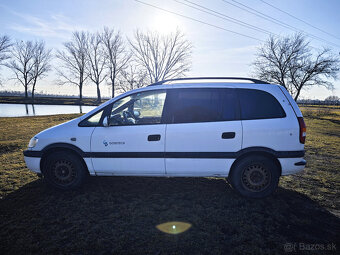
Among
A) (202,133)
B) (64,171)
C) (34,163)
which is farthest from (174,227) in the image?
(34,163)

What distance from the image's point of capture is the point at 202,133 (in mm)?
2947

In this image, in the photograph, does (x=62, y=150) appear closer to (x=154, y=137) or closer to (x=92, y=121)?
(x=92, y=121)

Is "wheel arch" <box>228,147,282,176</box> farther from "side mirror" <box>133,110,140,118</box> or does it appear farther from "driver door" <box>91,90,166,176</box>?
"side mirror" <box>133,110,140,118</box>

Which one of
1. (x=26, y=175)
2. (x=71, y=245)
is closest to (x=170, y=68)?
(x=26, y=175)

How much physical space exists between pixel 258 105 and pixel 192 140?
1235 mm

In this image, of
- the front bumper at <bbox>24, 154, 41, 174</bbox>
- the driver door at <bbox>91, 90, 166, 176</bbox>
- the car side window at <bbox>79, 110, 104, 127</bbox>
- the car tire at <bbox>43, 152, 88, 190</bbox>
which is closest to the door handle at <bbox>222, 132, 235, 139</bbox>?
the driver door at <bbox>91, 90, 166, 176</bbox>

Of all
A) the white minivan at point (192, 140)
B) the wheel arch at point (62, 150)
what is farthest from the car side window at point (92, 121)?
the wheel arch at point (62, 150)

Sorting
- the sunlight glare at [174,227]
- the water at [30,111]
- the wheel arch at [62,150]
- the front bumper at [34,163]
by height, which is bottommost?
the sunlight glare at [174,227]

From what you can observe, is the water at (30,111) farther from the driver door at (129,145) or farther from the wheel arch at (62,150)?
the driver door at (129,145)

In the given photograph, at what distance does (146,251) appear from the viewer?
77.8 inches

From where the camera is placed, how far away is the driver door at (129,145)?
3.03 m

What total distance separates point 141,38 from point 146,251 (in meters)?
28.1

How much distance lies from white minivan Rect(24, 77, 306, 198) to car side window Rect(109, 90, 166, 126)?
20mm

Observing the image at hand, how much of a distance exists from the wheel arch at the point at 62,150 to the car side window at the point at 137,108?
75 centimetres
